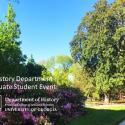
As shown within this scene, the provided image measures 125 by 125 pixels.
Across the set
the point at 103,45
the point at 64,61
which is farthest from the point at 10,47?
the point at 64,61

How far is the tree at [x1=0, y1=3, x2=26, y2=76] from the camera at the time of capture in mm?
28061

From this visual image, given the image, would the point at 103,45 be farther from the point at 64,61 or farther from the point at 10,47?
the point at 64,61

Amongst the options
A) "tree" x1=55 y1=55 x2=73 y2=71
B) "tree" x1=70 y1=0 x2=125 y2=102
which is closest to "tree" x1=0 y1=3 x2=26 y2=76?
"tree" x1=70 y1=0 x2=125 y2=102

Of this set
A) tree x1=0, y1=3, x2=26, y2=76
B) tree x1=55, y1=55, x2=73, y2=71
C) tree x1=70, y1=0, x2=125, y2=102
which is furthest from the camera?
tree x1=55, y1=55, x2=73, y2=71

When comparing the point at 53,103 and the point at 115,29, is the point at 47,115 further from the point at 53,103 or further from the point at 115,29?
the point at 115,29

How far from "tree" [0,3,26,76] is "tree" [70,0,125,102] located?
48.9ft

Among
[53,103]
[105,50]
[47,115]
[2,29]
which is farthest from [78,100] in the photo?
[105,50]

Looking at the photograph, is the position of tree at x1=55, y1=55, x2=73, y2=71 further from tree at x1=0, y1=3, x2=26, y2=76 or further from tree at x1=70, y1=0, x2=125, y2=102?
tree at x1=0, y1=3, x2=26, y2=76

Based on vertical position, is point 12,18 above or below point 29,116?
above

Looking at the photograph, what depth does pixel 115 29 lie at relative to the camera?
53906 millimetres

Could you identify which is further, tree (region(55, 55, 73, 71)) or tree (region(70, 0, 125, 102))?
tree (region(55, 55, 73, 71))

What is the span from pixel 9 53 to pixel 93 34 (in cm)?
2485

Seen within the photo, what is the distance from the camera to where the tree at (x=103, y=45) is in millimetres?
52375

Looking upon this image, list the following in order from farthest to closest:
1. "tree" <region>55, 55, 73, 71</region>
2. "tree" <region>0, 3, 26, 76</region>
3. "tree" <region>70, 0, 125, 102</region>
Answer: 1. "tree" <region>55, 55, 73, 71</region>
2. "tree" <region>70, 0, 125, 102</region>
3. "tree" <region>0, 3, 26, 76</region>
